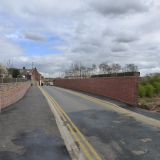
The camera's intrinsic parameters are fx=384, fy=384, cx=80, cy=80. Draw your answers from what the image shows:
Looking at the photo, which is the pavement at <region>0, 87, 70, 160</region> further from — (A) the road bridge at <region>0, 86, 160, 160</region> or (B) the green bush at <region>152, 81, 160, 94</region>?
(B) the green bush at <region>152, 81, 160, 94</region>

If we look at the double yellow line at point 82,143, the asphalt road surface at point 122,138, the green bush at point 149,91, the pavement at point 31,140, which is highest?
the green bush at point 149,91

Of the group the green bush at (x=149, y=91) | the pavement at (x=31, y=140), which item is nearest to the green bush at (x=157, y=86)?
the green bush at (x=149, y=91)

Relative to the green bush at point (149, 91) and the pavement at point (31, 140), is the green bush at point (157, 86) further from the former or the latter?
the pavement at point (31, 140)

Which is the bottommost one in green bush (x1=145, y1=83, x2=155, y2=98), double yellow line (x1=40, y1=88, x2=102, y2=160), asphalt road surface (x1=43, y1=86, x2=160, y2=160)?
double yellow line (x1=40, y1=88, x2=102, y2=160)

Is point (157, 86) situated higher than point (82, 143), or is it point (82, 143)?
point (157, 86)

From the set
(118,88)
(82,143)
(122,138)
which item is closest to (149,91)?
(118,88)

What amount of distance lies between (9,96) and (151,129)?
518 inches

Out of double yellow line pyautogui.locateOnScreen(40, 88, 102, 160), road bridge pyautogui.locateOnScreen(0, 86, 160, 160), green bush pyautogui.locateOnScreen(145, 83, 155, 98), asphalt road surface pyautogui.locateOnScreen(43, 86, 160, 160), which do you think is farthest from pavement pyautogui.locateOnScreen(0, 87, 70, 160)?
green bush pyautogui.locateOnScreen(145, 83, 155, 98)

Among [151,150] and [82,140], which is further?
[82,140]

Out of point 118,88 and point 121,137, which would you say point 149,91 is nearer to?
point 118,88

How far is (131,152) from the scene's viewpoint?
30.1 feet

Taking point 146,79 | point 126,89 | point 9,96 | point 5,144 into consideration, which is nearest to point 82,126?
point 5,144

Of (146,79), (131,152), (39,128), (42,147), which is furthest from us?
(146,79)

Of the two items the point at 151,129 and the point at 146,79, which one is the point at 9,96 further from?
the point at 146,79
